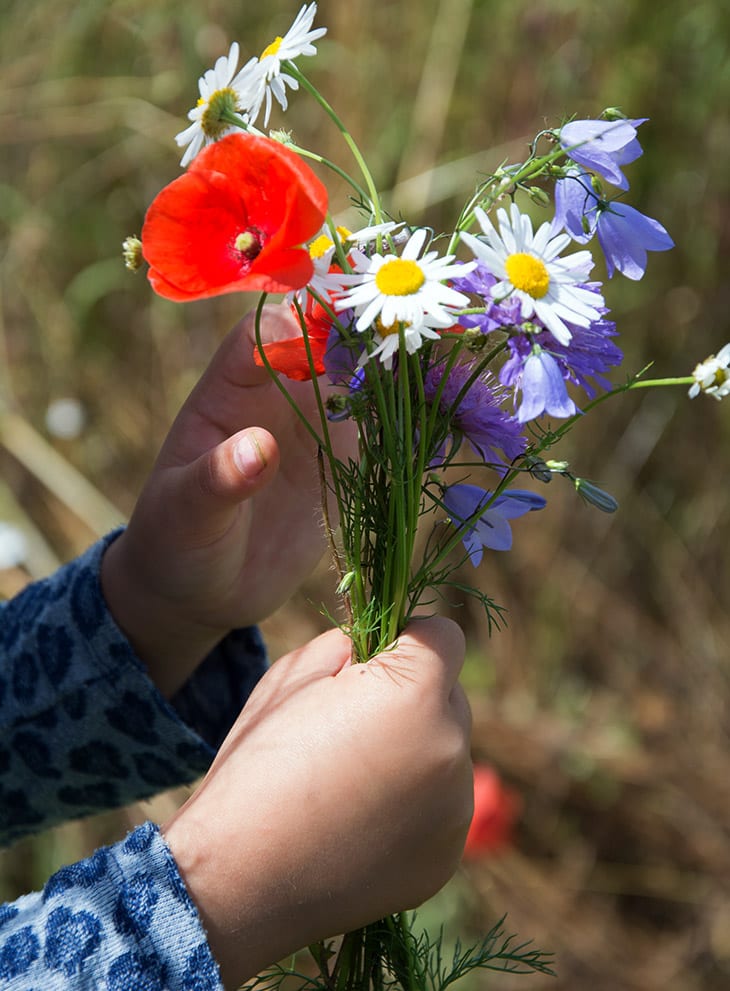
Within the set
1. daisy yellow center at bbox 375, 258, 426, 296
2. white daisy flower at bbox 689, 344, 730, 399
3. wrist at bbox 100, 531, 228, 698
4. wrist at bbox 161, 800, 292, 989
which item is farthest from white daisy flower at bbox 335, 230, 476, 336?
wrist at bbox 100, 531, 228, 698

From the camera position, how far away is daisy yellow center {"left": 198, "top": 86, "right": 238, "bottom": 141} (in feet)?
1.44

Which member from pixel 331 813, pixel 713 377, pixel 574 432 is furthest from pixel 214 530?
pixel 574 432

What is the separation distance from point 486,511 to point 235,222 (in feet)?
0.66

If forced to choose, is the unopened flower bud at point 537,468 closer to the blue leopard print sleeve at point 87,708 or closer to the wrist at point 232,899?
the wrist at point 232,899

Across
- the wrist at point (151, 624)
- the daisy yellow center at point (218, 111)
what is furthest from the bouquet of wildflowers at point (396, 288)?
the wrist at point (151, 624)

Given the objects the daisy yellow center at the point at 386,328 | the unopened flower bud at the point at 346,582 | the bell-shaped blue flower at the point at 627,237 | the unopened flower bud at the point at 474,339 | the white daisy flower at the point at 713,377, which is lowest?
the unopened flower bud at the point at 346,582

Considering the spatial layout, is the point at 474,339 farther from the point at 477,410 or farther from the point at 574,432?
the point at 574,432

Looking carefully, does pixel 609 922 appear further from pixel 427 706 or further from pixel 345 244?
pixel 345 244

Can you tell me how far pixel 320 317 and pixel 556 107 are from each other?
1.10m

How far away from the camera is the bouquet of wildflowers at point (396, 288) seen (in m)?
0.42

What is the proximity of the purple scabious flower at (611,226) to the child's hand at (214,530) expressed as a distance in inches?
9.0

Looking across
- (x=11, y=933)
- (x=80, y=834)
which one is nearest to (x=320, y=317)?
(x=11, y=933)

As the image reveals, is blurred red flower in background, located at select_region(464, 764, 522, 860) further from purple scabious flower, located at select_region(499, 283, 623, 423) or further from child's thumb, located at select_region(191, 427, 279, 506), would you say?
purple scabious flower, located at select_region(499, 283, 623, 423)

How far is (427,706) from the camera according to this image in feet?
1.69
